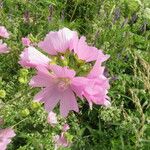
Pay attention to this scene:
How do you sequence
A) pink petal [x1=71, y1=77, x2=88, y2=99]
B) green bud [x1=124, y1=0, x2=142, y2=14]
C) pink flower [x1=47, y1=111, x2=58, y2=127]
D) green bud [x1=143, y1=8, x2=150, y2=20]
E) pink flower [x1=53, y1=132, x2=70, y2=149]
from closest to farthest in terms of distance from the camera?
1. pink petal [x1=71, y1=77, x2=88, y2=99]
2. pink flower [x1=53, y1=132, x2=70, y2=149]
3. pink flower [x1=47, y1=111, x2=58, y2=127]
4. green bud [x1=143, y1=8, x2=150, y2=20]
5. green bud [x1=124, y1=0, x2=142, y2=14]

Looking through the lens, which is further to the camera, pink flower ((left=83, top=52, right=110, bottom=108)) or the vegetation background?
the vegetation background

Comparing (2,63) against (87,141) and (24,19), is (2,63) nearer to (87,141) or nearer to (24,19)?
(24,19)

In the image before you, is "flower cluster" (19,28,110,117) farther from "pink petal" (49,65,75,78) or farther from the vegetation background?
the vegetation background

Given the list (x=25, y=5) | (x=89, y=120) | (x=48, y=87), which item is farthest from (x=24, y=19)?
(x=48, y=87)

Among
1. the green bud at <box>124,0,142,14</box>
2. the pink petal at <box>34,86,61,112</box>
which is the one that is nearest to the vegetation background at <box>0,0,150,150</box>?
the green bud at <box>124,0,142,14</box>

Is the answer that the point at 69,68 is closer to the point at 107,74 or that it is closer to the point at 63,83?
the point at 63,83

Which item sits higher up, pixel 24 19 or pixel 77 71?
pixel 77 71

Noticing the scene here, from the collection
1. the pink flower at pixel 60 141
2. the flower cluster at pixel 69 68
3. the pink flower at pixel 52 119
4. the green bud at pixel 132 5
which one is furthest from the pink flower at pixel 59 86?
the green bud at pixel 132 5

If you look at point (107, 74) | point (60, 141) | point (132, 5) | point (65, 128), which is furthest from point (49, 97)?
point (132, 5)
